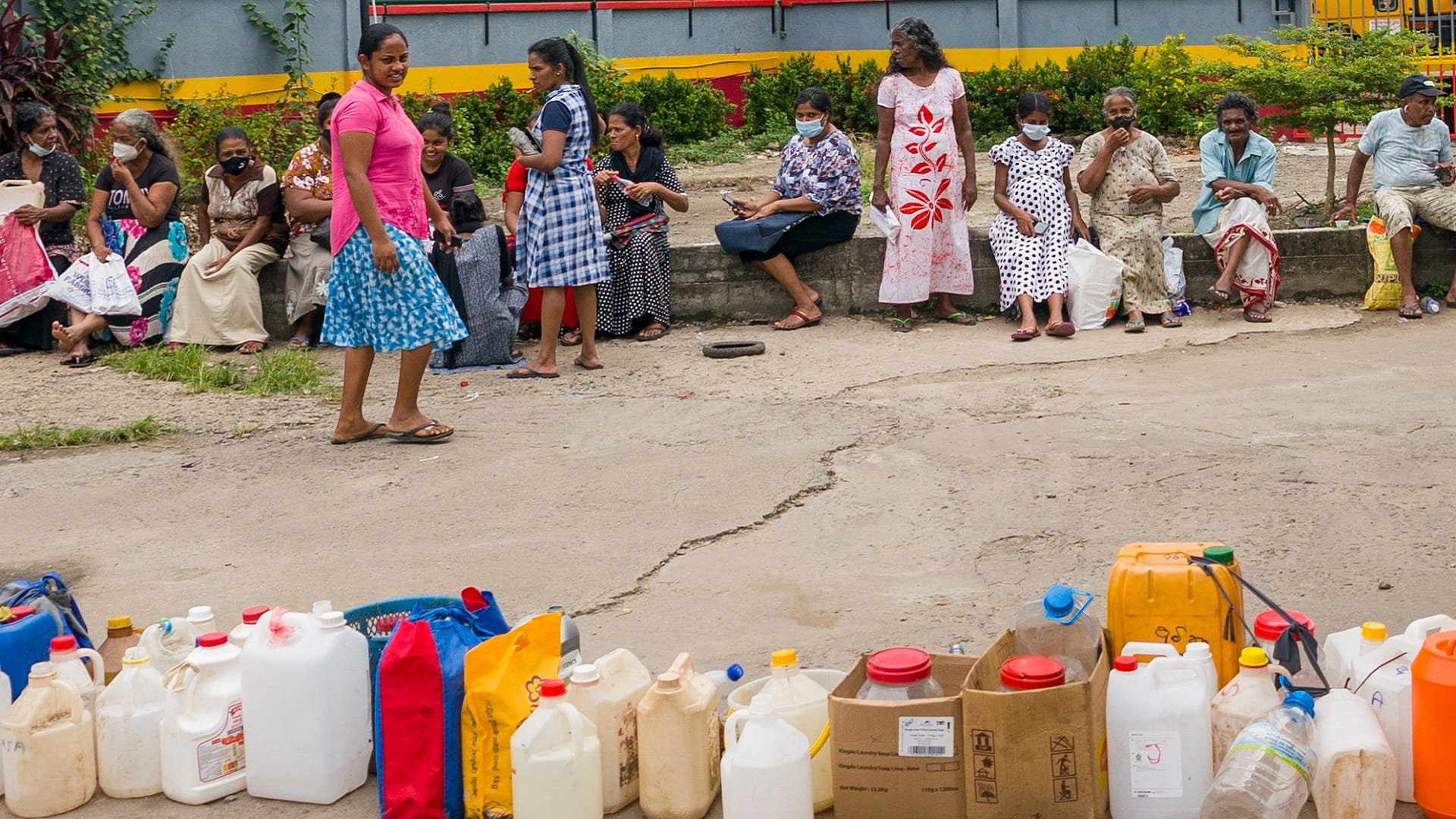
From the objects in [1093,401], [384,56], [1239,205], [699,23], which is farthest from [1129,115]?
[699,23]

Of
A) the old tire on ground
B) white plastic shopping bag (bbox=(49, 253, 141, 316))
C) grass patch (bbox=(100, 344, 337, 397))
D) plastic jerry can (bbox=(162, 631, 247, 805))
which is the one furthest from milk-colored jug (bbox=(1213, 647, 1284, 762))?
white plastic shopping bag (bbox=(49, 253, 141, 316))

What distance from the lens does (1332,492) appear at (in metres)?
5.00

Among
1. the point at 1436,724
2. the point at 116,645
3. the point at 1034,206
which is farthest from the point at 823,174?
the point at 1436,724

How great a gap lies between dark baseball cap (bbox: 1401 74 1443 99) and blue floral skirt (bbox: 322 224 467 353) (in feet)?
19.2

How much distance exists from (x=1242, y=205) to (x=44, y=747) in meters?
7.16

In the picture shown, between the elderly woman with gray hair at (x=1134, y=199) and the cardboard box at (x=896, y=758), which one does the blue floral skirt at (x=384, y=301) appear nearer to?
the cardboard box at (x=896, y=758)

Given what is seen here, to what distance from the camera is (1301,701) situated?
285 centimetres

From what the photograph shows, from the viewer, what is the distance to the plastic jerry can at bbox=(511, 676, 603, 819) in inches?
116

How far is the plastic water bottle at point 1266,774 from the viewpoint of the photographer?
277 cm

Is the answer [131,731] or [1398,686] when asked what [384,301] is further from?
[1398,686]

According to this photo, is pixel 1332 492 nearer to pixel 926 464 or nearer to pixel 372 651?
pixel 926 464

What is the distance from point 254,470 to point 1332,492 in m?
4.10

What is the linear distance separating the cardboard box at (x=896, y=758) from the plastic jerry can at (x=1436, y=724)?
0.87 m

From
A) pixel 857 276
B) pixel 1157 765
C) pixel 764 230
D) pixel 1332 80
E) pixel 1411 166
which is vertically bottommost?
pixel 1157 765
